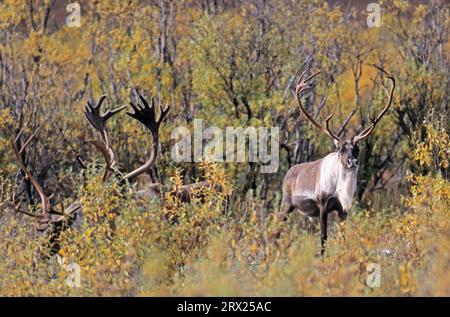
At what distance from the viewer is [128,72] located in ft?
60.5

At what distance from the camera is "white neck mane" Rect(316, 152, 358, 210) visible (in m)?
12.1

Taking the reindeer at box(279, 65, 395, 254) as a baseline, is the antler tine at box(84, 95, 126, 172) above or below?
above

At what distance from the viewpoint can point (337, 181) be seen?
12.4 m

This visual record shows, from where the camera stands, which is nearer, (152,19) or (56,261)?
(56,261)

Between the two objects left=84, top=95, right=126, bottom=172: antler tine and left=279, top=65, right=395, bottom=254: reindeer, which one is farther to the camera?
left=279, top=65, right=395, bottom=254: reindeer

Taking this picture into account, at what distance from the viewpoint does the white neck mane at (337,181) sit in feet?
39.7

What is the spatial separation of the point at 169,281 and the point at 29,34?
11706 millimetres

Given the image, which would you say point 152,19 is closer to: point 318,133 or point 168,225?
point 318,133

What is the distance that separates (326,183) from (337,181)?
0.23 metres

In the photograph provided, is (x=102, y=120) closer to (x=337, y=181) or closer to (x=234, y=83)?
(x=337, y=181)

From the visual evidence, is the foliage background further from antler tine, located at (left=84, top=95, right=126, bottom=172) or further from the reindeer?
antler tine, located at (left=84, top=95, right=126, bottom=172)

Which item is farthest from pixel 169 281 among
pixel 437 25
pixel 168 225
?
pixel 437 25

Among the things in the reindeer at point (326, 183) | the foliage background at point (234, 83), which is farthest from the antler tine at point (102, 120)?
the reindeer at point (326, 183)

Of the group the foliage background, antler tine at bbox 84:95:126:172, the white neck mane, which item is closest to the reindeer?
the white neck mane
